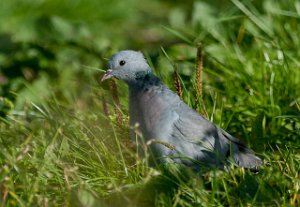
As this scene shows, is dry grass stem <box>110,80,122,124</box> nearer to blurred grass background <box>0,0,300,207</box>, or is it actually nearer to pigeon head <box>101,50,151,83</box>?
blurred grass background <box>0,0,300,207</box>

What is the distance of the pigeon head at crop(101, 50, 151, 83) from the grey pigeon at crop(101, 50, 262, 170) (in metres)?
0.07

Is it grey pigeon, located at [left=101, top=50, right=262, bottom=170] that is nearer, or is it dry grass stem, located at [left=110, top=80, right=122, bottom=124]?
grey pigeon, located at [left=101, top=50, right=262, bottom=170]

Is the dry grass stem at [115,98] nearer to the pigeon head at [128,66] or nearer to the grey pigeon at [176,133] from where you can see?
the pigeon head at [128,66]

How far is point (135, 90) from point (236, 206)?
28.0 inches

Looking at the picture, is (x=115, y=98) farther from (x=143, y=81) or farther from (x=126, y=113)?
(x=143, y=81)

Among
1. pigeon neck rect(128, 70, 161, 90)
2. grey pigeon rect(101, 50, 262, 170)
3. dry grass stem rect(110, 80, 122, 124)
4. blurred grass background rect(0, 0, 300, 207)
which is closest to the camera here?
blurred grass background rect(0, 0, 300, 207)

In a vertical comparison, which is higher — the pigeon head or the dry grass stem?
the pigeon head

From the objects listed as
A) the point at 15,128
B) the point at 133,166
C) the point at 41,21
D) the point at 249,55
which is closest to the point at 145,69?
the point at 133,166

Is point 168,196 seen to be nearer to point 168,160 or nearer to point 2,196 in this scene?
point 168,160

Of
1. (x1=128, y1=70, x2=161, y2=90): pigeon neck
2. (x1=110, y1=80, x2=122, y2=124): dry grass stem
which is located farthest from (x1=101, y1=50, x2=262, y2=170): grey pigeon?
(x1=110, y1=80, x2=122, y2=124): dry grass stem

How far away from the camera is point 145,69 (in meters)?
3.96

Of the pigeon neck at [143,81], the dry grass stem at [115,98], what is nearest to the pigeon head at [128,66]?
the pigeon neck at [143,81]

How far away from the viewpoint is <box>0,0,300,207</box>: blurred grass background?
3592 millimetres

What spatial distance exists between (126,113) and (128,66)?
0.53 metres
